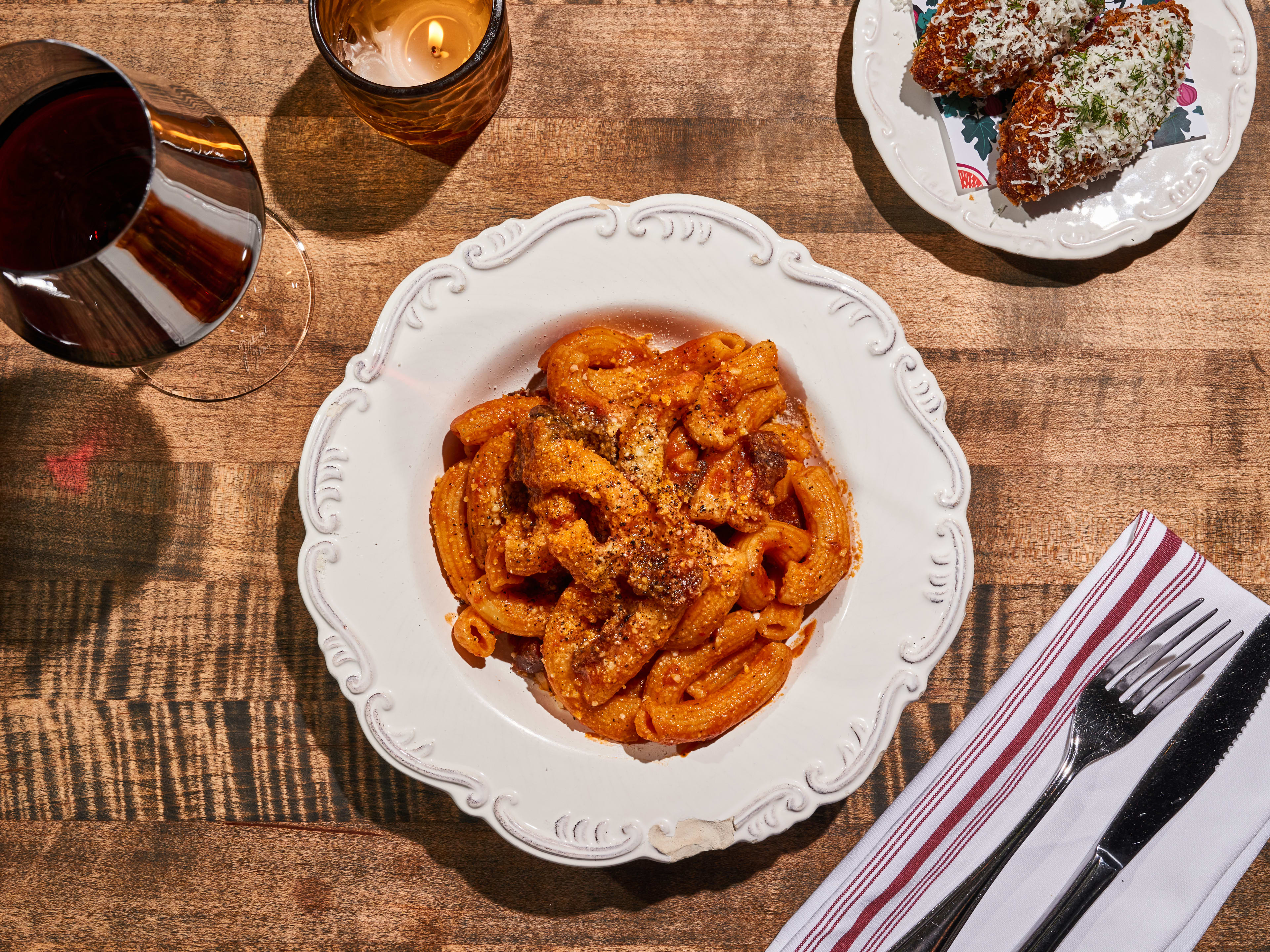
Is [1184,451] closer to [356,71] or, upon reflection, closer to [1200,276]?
[1200,276]

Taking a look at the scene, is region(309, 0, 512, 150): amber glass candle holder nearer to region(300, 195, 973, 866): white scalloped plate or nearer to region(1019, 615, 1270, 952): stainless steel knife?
region(300, 195, 973, 866): white scalloped plate

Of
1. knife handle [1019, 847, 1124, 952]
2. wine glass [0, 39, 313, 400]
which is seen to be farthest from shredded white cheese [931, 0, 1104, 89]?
knife handle [1019, 847, 1124, 952]

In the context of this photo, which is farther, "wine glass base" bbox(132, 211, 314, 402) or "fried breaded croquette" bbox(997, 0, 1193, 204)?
"wine glass base" bbox(132, 211, 314, 402)

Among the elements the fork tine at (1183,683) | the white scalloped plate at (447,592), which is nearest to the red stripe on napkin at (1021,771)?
the fork tine at (1183,683)

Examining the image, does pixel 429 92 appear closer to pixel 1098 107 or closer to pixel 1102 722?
pixel 1098 107

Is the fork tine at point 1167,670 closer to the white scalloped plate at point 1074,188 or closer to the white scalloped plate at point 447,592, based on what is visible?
the white scalloped plate at point 447,592

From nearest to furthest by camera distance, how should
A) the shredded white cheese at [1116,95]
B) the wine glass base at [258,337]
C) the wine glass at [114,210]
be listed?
1. the wine glass at [114,210]
2. the shredded white cheese at [1116,95]
3. the wine glass base at [258,337]

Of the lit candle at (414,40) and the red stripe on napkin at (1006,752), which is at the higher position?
the lit candle at (414,40)

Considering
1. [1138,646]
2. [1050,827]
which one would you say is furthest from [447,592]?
[1138,646]
